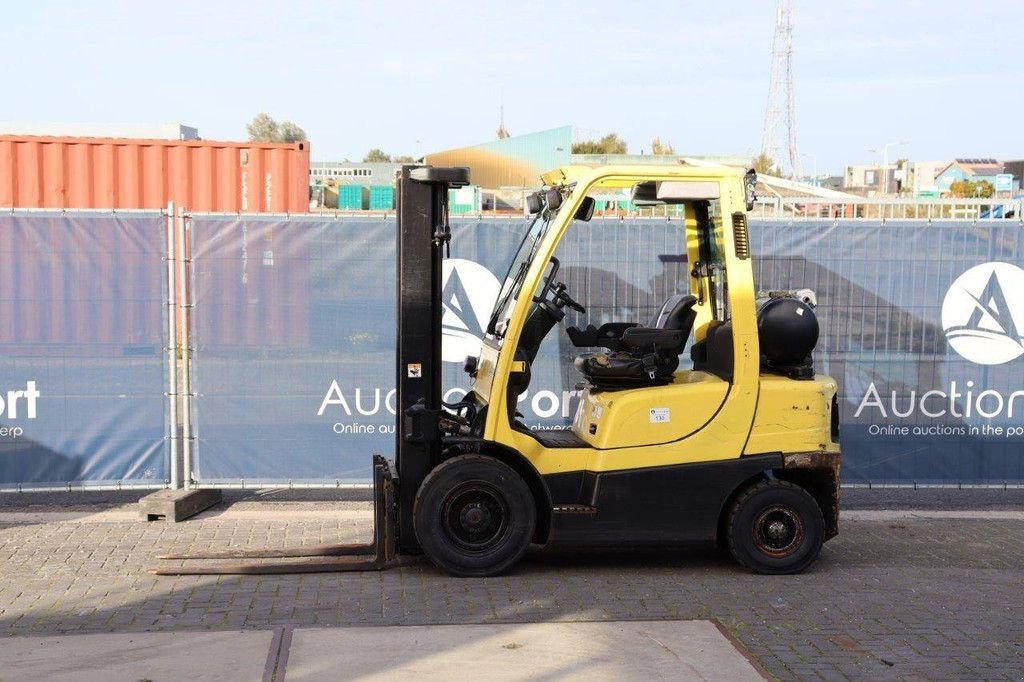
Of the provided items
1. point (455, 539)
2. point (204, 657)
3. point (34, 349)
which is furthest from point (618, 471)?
point (34, 349)

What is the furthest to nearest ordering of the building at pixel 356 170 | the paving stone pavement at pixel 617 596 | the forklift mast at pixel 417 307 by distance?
the building at pixel 356 170 → the forklift mast at pixel 417 307 → the paving stone pavement at pixel 617 596

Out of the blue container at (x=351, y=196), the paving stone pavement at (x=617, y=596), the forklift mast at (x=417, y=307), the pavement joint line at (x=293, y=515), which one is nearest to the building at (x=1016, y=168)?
the blue container at (x=351, y=196)

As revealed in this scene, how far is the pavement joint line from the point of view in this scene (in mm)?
8555

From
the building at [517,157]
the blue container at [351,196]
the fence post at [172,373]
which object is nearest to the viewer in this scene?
the fence post at [172,373]

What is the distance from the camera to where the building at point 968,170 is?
210 ft

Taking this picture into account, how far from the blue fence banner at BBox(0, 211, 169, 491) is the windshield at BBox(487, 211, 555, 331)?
297 cm

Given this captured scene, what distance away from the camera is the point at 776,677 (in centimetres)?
527

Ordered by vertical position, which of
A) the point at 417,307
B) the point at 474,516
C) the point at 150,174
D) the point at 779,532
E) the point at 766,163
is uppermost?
the point at 766,163

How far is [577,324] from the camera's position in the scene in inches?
351

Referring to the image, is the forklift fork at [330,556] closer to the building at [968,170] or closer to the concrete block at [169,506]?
the concrete block at [169,506]

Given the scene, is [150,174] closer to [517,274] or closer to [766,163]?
[517,274]

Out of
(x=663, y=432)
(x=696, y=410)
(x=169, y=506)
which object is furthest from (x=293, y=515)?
(x=696, y=410)

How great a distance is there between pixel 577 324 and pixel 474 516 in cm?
253

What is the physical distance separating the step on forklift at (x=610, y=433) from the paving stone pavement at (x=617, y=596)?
248 millimetres
